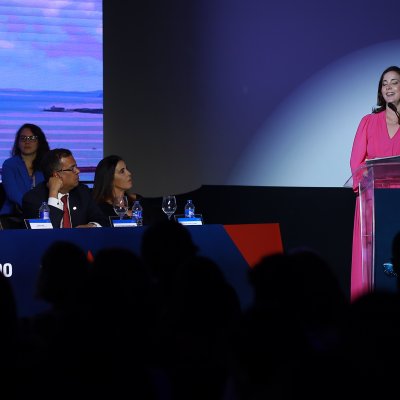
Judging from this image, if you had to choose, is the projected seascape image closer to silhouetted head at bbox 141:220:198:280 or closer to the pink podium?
the pink podium

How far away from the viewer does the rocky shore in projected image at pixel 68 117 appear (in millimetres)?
6223

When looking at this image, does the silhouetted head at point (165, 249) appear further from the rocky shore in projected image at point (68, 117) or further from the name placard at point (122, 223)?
the rocky shore in projected image at point (68, 117)

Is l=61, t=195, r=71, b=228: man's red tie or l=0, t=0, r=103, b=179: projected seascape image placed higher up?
l=0, t=0, r=103, b=179: projected seascape image

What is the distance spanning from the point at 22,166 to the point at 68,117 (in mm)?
669

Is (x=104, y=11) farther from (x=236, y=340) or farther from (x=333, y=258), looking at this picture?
(x=236, y=340)

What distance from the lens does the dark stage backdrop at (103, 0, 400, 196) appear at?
6625mm

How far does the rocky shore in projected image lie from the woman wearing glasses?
0.34m

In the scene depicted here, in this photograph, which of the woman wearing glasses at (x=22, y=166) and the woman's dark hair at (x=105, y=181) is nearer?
the woman's dark hair at (x=105, y=181)

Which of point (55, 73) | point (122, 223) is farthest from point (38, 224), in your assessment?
point (55, 73)

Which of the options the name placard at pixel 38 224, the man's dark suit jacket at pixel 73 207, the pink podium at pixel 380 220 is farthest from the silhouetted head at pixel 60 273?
the man's dark suit jacket at pixel 73 207

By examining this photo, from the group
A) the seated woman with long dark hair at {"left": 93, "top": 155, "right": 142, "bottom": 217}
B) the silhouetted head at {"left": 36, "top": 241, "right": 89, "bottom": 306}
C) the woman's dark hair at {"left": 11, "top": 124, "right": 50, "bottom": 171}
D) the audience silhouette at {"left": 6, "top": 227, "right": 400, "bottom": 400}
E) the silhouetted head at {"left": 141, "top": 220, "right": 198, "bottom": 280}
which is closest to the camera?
the audience silhouette at {"left": 6, "top": 227, "right": 400, "bottom": 400}

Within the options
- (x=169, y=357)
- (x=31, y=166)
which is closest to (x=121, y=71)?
(x=31, y=166)

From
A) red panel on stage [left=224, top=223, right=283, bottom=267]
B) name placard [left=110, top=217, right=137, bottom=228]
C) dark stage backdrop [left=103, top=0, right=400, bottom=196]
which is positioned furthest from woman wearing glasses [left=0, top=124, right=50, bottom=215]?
red panel on stage [left=224, top=223, right=283, bottom=267]

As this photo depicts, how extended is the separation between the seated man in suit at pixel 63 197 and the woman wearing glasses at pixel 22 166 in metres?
0.87
